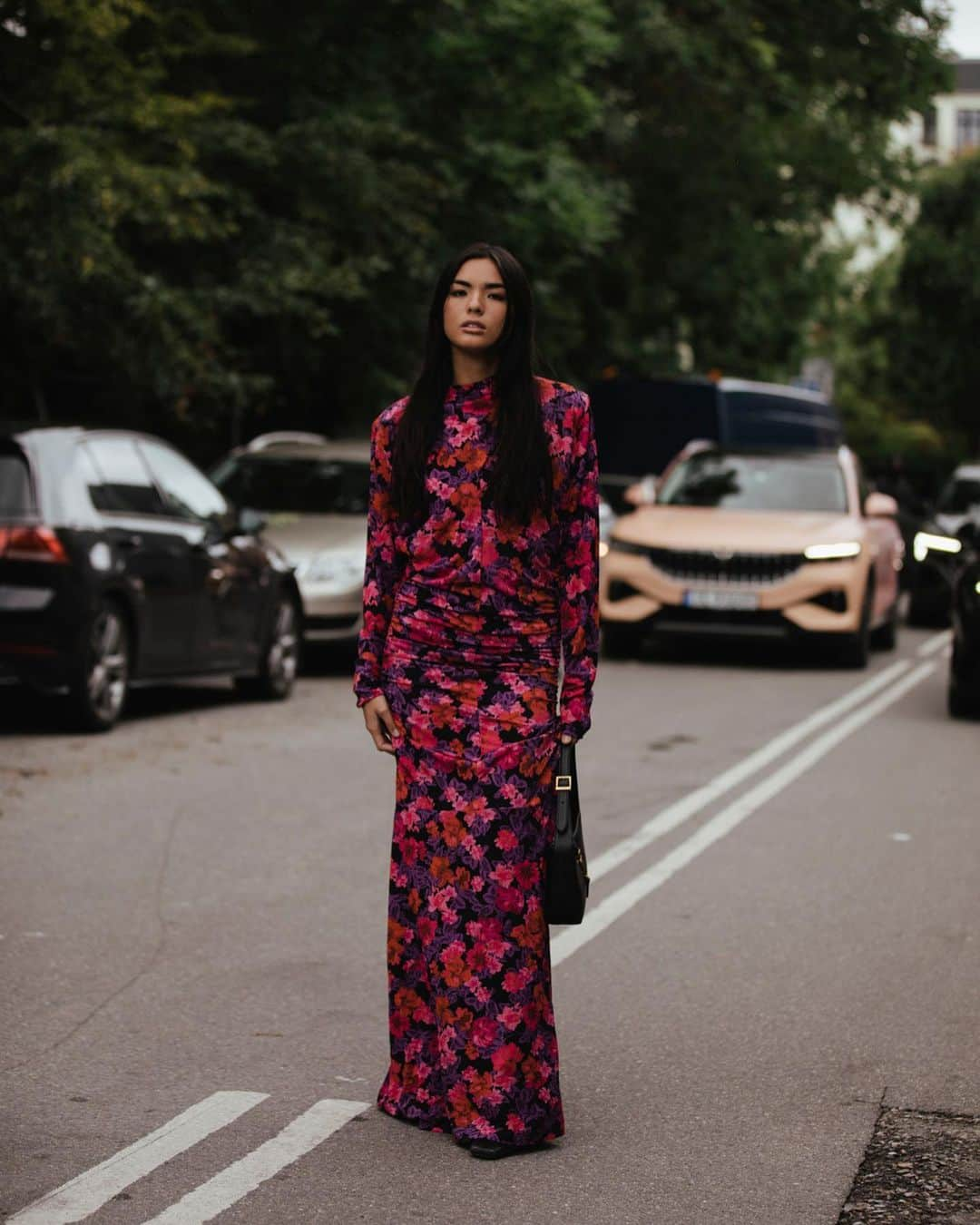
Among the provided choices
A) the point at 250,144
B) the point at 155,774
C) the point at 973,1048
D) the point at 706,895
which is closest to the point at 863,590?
the point at 250,144

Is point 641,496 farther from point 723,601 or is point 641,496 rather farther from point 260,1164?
point 260,1164

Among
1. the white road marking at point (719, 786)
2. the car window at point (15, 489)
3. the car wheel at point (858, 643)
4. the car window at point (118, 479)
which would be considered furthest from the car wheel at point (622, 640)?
the car window at point (15, 489)

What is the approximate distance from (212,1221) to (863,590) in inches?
537

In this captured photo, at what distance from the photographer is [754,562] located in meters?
17.2

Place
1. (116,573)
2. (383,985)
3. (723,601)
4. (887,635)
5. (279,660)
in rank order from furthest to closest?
(887,635) < (723,601) < (279,660) < (116,573) < (383,985)

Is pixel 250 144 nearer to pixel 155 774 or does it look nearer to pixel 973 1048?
pixel 155 774

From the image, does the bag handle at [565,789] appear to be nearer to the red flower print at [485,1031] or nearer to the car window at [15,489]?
the red flower print at [485,1031]

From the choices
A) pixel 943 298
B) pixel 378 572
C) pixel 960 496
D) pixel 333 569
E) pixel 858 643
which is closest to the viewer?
pixel 378 572

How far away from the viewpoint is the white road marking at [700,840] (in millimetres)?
7102

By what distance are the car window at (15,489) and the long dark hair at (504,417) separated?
6.89 m

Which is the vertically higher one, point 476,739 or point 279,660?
point 476,739

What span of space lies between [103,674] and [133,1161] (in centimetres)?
746

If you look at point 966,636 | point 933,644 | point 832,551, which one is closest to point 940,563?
point 933,644

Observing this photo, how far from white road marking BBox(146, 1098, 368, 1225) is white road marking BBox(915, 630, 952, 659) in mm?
15072
